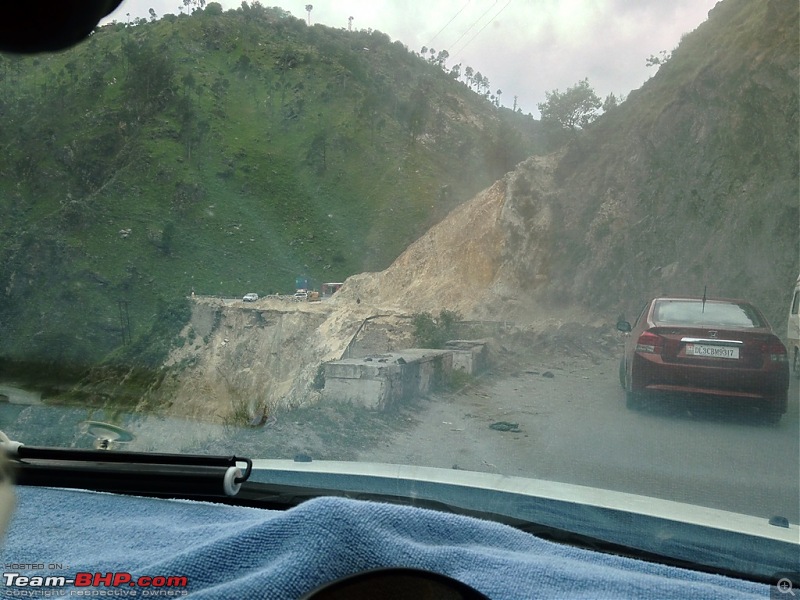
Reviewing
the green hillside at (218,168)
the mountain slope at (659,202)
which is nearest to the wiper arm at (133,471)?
the green hillside at (218,168)

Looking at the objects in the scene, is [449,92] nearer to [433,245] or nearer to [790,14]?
[433,245]

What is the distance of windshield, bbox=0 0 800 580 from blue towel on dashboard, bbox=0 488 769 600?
1182 mm

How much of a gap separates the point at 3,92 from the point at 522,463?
2.83 meters

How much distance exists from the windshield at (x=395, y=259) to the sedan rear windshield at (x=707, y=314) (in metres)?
0.02

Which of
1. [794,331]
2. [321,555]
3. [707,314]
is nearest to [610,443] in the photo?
[707,314]

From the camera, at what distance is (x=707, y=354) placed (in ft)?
14.4

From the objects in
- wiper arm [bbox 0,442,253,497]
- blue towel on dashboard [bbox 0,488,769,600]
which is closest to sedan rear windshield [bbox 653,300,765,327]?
blue towel on dashboard [bbox 0,488,769,600]

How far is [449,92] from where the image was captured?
4352 millimetres

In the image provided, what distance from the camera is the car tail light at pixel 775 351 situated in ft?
13.9

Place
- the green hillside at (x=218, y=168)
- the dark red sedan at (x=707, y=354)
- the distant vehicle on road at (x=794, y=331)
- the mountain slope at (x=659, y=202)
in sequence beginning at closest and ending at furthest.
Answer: the green hillside at (x=218, y=168) < the dark red sedan at (x=707, y=354) < the distant vehicle on road at (x=794, y=331) < the mountain slope at (x=659, y=202)

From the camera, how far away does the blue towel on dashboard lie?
1.65 m

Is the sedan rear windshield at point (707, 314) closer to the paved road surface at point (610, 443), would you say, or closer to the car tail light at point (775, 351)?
the car tail light at point (775, 351)

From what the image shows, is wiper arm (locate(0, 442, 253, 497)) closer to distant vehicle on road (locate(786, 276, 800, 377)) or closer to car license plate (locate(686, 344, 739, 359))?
car license plate (locate(686, 344, 739, 359))

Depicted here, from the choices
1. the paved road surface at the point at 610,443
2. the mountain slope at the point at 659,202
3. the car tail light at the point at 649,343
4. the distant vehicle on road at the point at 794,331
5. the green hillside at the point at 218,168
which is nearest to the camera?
the paved road surface at the point at 610,443
